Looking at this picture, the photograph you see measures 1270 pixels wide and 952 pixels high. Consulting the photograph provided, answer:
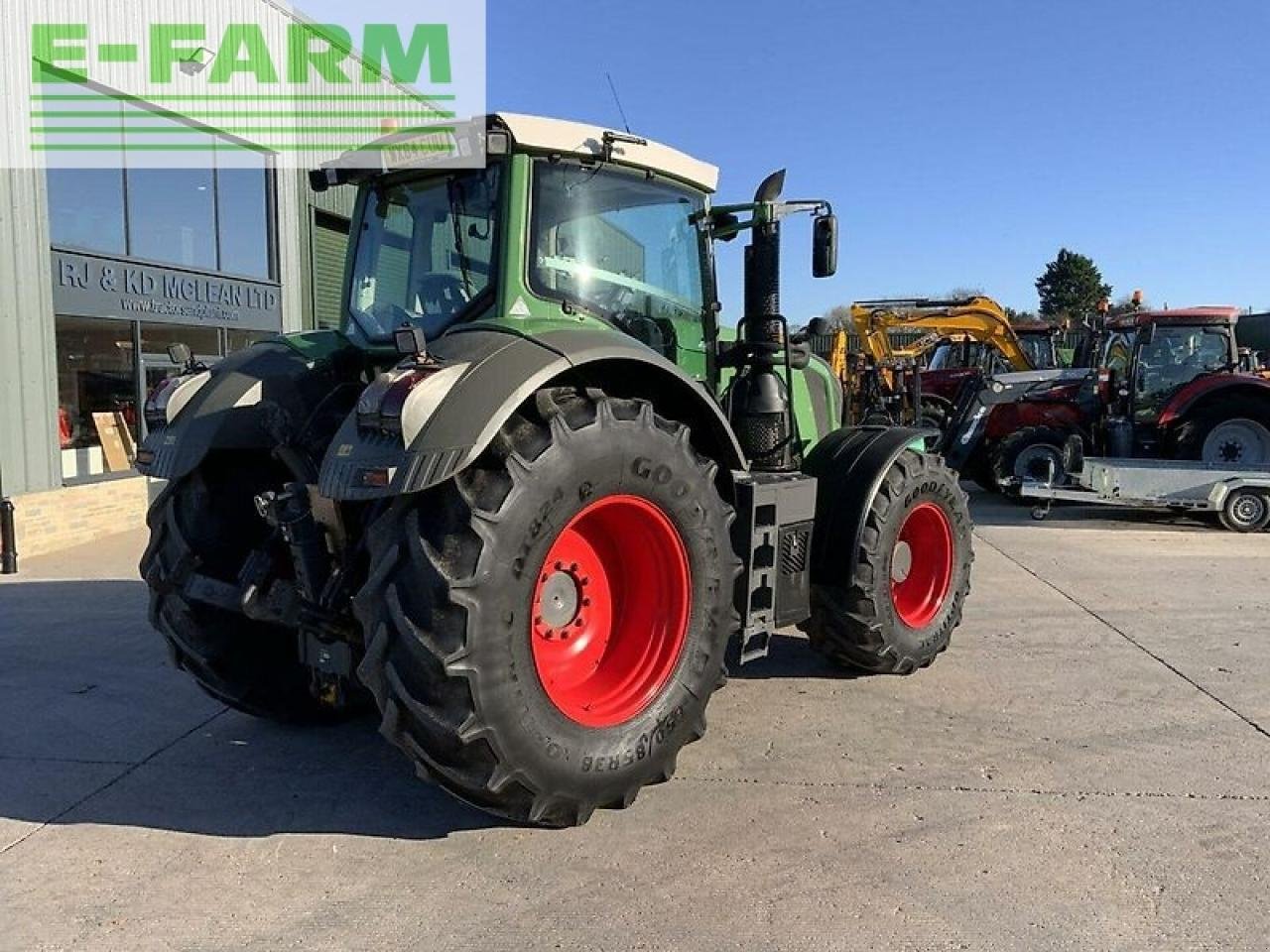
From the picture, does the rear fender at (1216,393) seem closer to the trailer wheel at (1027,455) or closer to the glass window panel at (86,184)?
the trailer wheel at (1027,455)

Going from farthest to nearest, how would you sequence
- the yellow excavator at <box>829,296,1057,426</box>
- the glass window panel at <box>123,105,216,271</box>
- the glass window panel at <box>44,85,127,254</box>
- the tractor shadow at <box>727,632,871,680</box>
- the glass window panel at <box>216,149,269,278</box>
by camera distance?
→ 1. the yellow excavator at <box>829,296,1057,426</box>
2. the glass window panel at <box>216,149,269,278</box>
3. the glass window panel at <box>123,105,216,271</box>
4. the glass window panel at <box>44,85,127,254</box>
5. the tractor shadow at <box>727,632,871,680</box>

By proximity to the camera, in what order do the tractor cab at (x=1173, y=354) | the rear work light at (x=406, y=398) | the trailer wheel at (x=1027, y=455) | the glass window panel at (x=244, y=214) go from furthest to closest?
the glass window panel at (x=244, y=214), the trailer wheel at (x=1027, y=455), the tractor cab at (x=1173, y=354), the rear work light at (x=406, y=398)

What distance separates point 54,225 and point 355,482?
27.4ft

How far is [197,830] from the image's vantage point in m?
3.54

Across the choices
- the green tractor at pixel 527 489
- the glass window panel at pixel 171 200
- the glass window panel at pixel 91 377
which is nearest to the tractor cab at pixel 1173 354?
the green tractor at pixel 527 489

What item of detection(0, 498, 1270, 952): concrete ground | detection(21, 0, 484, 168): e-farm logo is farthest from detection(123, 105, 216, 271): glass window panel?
detection(0, 498, 1270, 952): concrete ground

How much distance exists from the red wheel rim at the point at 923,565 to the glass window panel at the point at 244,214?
995 centimetres

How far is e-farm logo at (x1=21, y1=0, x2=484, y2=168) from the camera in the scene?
9578mm

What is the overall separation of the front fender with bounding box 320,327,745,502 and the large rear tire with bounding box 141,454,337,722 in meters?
1.20

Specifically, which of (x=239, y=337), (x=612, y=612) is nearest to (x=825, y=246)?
(x=612, y=612)

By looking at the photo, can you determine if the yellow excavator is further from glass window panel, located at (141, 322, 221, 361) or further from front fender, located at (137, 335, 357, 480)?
front fender, located at (137, 335, 357, 480)

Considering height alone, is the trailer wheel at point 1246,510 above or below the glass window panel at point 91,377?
below

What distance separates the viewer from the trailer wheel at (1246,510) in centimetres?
1033

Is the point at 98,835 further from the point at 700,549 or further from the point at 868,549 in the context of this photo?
the point at 868,549
